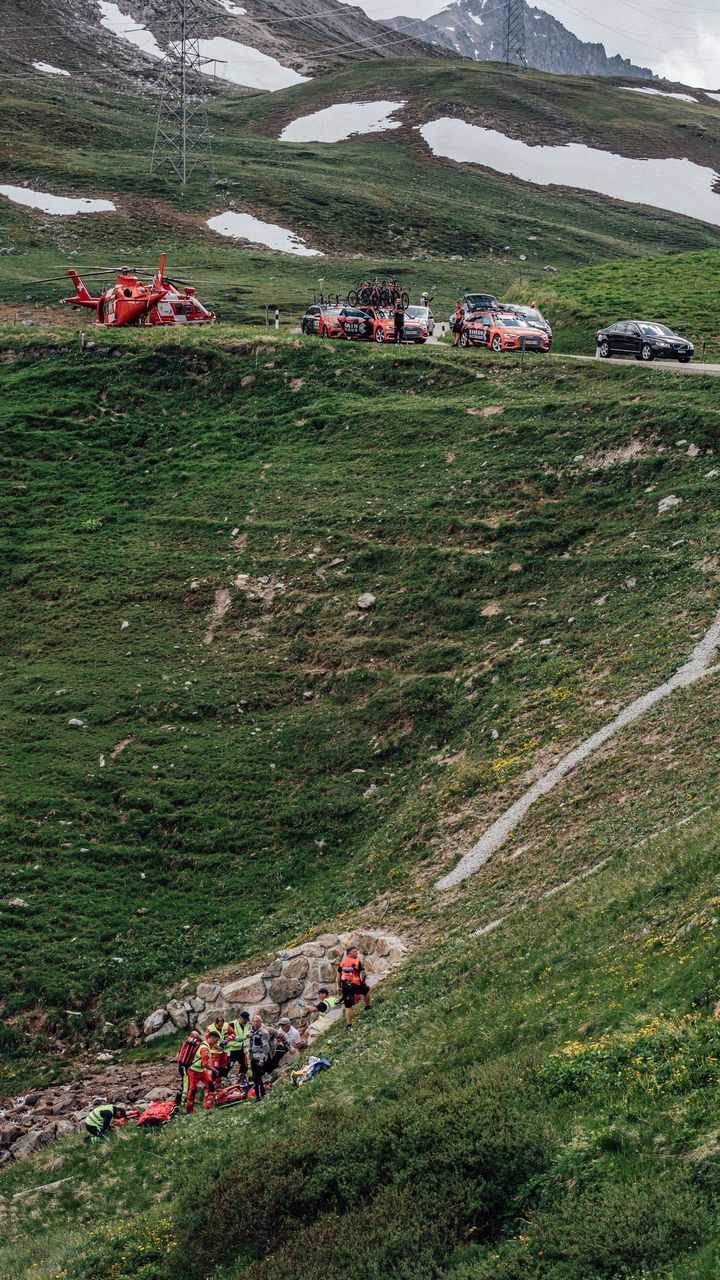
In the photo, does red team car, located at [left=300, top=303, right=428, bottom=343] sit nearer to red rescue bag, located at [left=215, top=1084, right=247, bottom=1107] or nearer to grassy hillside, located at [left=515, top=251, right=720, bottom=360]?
grassy hillside, located at [left=515, top=251, right=720, bottom=360]

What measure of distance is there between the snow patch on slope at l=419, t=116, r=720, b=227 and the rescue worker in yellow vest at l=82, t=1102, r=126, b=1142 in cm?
10108

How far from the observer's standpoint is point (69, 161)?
91875 mm

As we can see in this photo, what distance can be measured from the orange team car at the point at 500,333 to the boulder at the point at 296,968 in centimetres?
3454

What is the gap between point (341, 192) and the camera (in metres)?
90.6

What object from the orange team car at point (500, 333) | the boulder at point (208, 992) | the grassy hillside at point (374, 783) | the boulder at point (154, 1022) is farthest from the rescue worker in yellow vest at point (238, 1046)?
the orange team car at point (500, 333)

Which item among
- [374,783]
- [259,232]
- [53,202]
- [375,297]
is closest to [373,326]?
[375,297]

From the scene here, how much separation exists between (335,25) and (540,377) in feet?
590

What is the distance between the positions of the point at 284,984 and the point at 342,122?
384 feet

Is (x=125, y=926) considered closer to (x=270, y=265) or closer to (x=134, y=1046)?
(x=134, y=1046)

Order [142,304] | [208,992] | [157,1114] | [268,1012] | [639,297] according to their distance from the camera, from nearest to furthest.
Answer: [157,1114], [268,1012], [208,992], [142,304], [639,297]

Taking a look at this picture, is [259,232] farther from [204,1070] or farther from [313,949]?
[204,1070]

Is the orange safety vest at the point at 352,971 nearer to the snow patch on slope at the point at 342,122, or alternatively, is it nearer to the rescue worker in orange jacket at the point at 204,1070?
the rescue worker in orange jacket at the point at 204,1070

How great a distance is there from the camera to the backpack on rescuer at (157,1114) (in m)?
18.8

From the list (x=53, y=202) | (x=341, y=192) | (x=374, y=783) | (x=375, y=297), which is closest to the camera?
(x=374, y=783)
